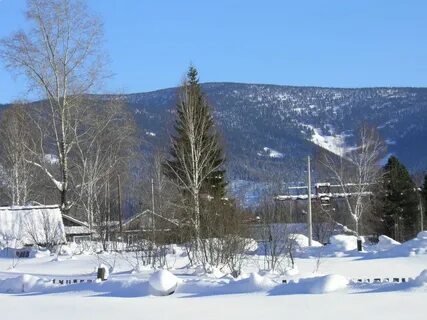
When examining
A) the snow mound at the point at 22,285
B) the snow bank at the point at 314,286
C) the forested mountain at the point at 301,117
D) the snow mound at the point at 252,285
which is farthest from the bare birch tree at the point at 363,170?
the forested mountain at the point at 301,117

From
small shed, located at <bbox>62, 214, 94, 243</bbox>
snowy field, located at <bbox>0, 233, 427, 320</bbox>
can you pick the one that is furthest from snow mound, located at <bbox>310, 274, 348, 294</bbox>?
small shed, located at <bbox>62, 214, 94, 243</bbox>

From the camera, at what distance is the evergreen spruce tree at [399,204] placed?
47438mm

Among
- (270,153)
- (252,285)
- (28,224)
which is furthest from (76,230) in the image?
(270,153)

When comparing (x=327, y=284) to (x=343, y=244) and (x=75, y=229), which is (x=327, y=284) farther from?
(x=75, y=229)

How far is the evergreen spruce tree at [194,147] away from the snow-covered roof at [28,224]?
19.5 ft

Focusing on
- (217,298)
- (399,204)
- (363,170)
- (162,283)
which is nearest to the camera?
(217,298)

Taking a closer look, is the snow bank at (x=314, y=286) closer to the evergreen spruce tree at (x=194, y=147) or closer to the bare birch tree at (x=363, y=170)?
the evergreen spruce tree at (x=194, y=147)

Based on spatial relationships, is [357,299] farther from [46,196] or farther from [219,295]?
[46,196]

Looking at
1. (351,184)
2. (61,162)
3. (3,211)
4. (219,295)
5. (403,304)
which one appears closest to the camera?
(403,304)

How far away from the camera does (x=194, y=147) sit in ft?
112

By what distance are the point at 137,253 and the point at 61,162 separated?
17.8 m

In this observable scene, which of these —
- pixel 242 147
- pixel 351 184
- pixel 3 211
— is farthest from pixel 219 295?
pixel 242 147

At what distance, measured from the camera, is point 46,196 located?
59.3m

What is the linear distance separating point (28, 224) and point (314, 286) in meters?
23.6
